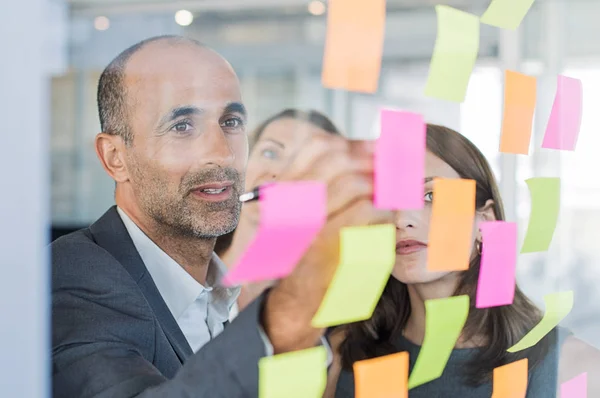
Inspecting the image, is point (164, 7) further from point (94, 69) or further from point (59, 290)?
point (59, 290)

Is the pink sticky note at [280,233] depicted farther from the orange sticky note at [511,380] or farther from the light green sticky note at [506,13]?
the orange sticky note at [511,380]

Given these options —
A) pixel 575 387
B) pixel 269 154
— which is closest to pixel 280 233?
pixel 269 154

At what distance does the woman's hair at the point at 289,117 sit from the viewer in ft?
2.79

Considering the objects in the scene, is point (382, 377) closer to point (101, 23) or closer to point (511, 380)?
point (511, 380)

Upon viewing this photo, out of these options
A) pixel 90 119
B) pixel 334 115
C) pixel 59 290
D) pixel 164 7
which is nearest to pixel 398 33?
pixel 334 115

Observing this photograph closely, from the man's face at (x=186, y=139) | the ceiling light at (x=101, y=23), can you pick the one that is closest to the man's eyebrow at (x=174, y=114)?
the man's face at (x=186, y=139)

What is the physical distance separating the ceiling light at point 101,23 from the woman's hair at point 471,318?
0.46m

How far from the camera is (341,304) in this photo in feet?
2.93

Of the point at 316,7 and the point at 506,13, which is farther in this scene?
the point at 506,13

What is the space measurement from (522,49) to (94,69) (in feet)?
2.44

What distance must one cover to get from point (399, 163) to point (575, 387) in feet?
2.41

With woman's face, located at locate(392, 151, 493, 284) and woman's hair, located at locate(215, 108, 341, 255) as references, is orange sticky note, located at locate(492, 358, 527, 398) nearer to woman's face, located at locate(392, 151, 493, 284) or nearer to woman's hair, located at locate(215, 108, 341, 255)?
woman's face, located at locate(392, 151, 493, 284)

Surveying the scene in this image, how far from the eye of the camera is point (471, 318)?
3.86 feet

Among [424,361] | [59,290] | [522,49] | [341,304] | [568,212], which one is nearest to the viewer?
[59,290]
